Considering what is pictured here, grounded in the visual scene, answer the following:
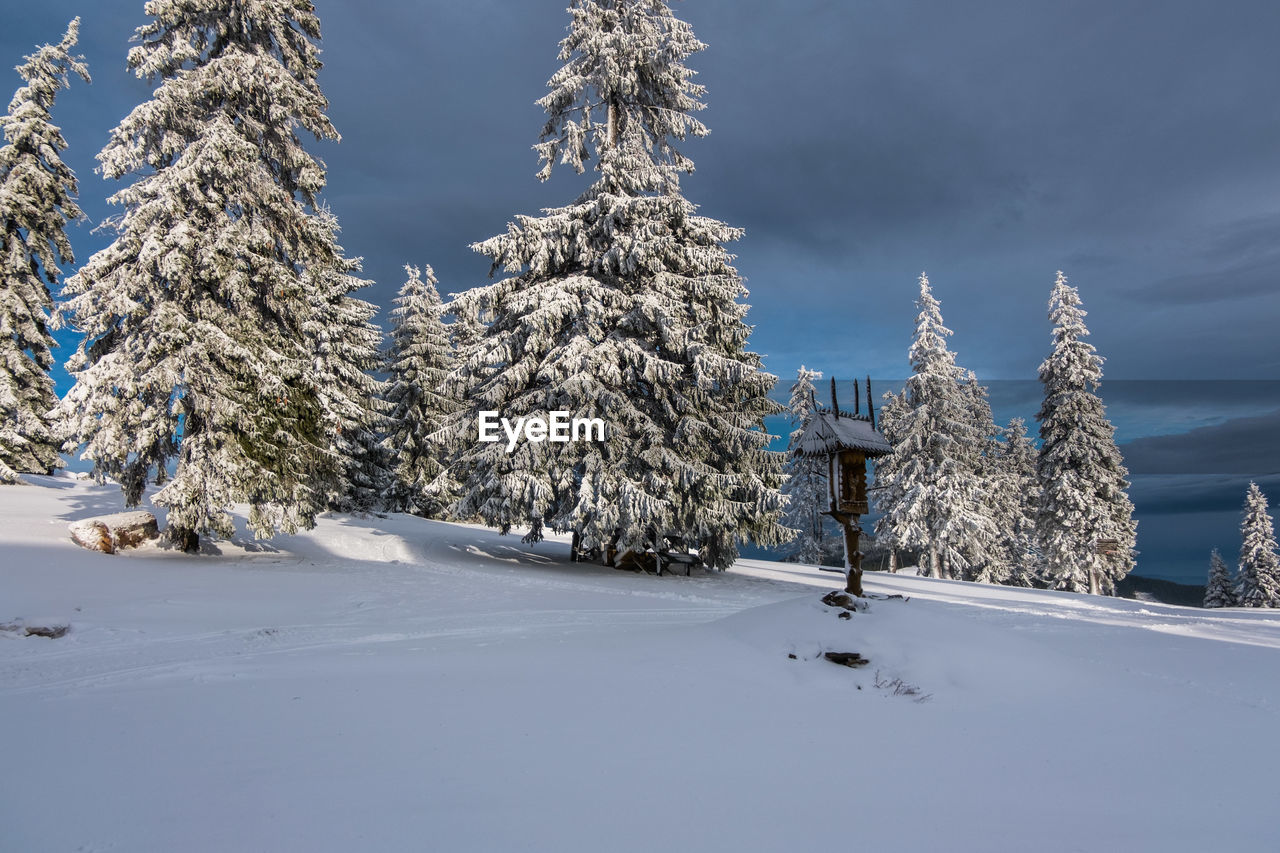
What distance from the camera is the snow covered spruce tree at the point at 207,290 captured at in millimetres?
12531

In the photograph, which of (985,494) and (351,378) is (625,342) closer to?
(351,378)

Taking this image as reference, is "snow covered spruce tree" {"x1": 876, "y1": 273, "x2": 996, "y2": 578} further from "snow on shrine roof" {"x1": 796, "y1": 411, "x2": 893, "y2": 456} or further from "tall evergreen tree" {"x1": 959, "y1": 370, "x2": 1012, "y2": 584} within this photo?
"snow on shrine roof" {"x1": 796, "y1": 411, "x2": 893, "y2": 456}

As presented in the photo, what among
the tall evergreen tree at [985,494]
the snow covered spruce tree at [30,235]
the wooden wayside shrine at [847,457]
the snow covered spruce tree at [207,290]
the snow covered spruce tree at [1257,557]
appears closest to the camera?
the wooden wayside shrine at [847,457]

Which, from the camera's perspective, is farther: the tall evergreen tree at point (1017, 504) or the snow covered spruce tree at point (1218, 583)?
the snow covered spruce tree at point (1218, 583)

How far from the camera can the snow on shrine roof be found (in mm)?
8406

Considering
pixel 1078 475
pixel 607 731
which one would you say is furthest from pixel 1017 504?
pixel 607 731

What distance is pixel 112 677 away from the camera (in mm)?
6297

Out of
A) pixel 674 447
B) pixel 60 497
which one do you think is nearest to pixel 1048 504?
pixel 674 447

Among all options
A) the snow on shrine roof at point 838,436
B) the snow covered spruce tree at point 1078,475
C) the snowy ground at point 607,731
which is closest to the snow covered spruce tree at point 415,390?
the snowy ground at point 607,731

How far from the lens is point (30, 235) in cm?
2084

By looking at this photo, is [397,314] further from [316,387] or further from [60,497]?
[316,387]

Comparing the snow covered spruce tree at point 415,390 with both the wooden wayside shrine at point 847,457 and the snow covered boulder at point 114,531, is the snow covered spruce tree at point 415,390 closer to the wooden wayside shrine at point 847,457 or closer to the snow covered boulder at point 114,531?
the snow covered boulder at point 114,531

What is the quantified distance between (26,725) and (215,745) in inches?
71.0

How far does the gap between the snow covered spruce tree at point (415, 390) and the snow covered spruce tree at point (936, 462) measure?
2237 cm
